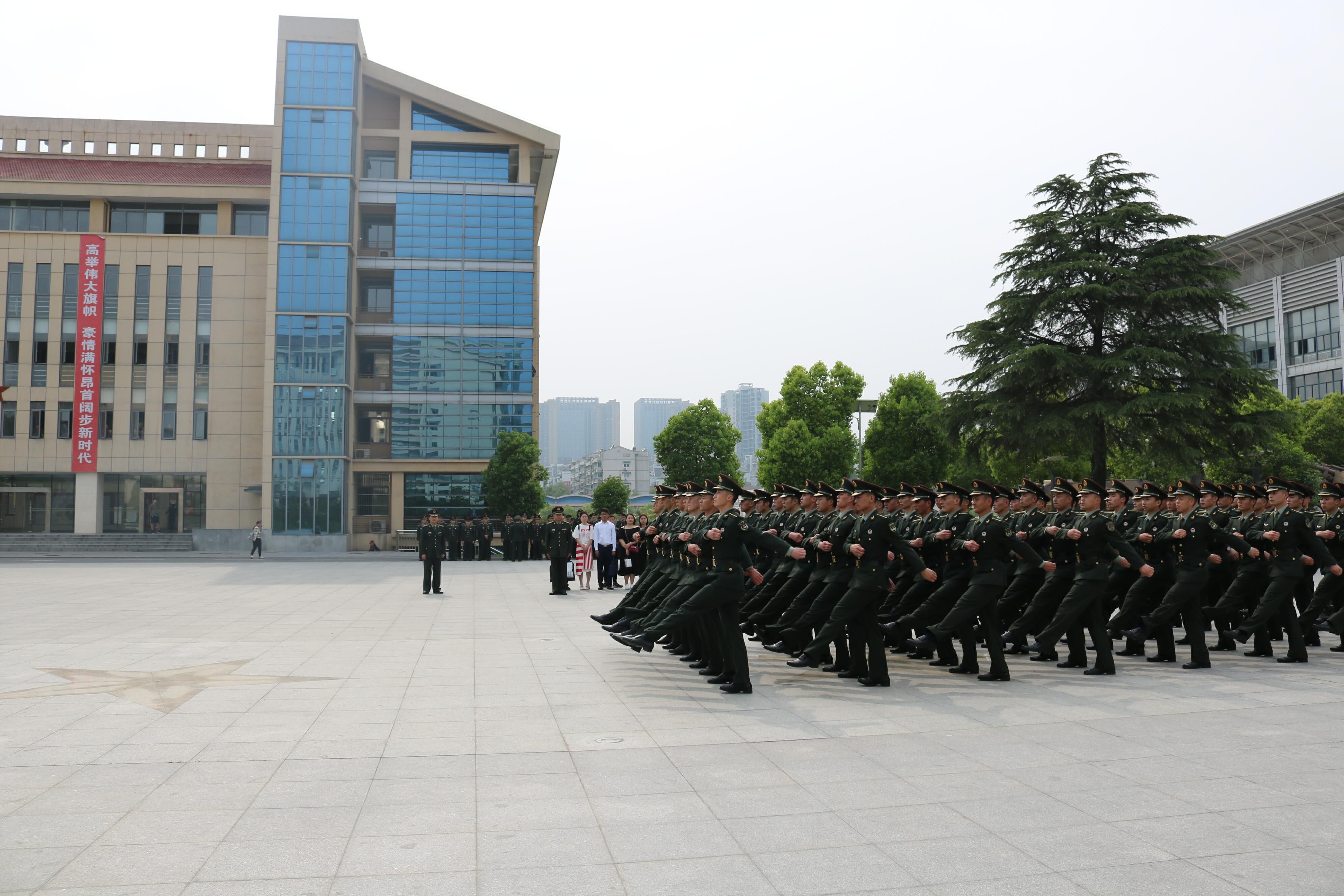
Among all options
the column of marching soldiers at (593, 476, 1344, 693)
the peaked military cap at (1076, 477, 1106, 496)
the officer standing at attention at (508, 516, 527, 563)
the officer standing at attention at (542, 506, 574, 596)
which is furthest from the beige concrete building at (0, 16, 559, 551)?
the peaked military cap at (1076, 477, 1106, 496)

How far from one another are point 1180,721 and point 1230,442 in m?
18.4

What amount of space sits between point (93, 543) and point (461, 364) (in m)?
19.9

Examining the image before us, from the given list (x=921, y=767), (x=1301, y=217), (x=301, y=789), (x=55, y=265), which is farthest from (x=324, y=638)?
(x=1301, y=217)

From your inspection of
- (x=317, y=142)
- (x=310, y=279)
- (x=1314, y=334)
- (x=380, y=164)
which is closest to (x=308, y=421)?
(x=310, y=279)

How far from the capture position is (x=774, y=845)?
4.46 m

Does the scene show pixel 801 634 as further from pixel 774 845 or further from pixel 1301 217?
pixel 1301 217

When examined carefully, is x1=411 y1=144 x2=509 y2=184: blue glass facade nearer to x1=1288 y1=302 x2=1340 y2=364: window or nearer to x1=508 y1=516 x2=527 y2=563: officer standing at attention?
x1=508 y1=516 x2=527 y2=563: officer standing at attention

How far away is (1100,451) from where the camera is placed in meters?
23.1

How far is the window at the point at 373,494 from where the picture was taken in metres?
48.2

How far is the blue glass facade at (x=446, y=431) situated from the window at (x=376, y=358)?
2.42m

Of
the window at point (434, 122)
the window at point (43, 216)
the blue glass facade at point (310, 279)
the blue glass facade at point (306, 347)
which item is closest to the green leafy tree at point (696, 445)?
the window at point (434, 122)

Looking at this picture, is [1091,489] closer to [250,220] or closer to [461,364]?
[461,364]

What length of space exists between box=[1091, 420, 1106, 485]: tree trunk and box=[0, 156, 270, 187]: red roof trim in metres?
43.4

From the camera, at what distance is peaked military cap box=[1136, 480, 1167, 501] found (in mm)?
10289
